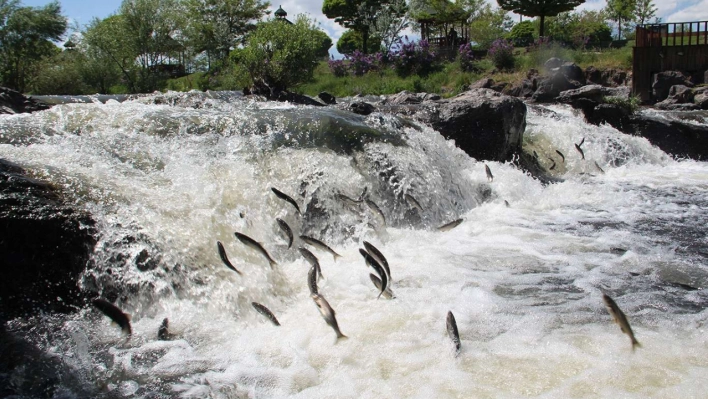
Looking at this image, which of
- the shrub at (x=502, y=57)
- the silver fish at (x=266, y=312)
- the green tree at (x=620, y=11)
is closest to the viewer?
the silver fish at (x=266, y=312)

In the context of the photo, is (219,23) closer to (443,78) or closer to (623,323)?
(443,78)

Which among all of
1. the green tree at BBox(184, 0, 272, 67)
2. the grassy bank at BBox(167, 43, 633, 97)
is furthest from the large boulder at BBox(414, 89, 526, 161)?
the green tree at BBox(184, 0, 272, 67)

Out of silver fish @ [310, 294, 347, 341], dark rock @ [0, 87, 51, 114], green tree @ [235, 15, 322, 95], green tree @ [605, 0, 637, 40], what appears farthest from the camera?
green tree @ [605, 0, 637, 40]

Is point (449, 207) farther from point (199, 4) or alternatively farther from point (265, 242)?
point (199, 4)

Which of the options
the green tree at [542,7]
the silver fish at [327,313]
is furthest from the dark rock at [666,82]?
the silver fish at [327,313]

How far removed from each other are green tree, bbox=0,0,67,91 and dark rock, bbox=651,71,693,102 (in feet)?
88.6

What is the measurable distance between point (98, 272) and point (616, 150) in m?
11.1

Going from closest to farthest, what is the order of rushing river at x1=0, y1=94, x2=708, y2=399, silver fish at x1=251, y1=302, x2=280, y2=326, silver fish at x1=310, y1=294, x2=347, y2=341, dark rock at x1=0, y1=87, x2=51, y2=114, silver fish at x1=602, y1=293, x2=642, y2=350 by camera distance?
A: rushing river at x1=0, y1=94, x2=708, y2=399
silver fish at x1=602, y1=293, x2=642, y2=350
silver fish at x1=310, y1=294, x2=347, y2=341
silver fish at x1=251, y1=302, x2=280, y2=326
dark rock at x1=0, y1=87, x2=51, y2=114

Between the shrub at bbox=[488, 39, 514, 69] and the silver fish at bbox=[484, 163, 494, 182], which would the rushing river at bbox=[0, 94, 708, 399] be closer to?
the silver fish at bbox=[484, 163, 494, 182]

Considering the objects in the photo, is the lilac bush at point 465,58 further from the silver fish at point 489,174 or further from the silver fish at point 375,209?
the silver fish at point 375,209

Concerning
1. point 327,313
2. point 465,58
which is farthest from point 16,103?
point 465,58

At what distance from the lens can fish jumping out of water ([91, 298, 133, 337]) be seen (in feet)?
10.7

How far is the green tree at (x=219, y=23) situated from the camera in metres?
36.2

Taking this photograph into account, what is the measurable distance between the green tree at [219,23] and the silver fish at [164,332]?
3304 cm
